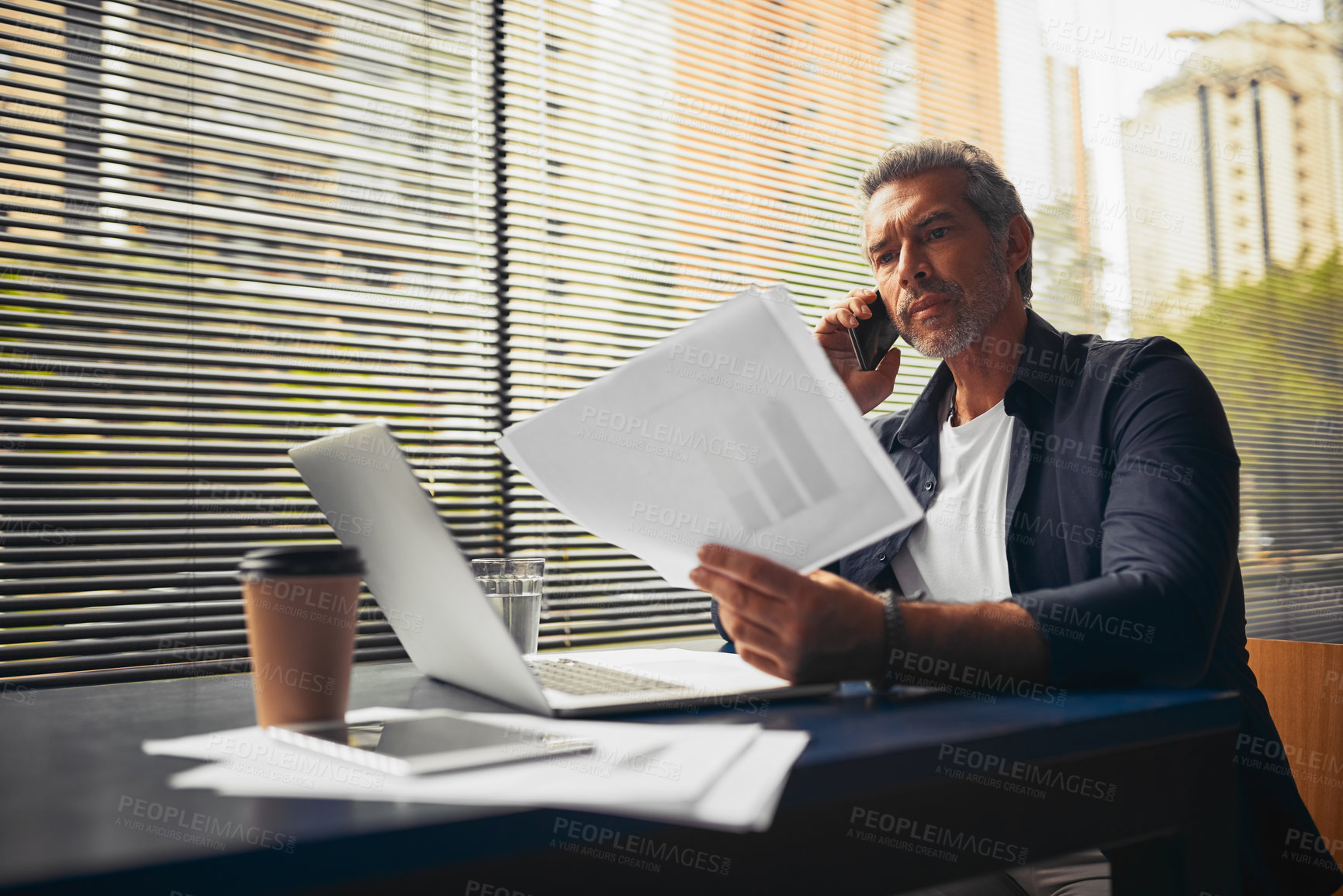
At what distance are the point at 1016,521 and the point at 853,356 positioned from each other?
17.9 inches

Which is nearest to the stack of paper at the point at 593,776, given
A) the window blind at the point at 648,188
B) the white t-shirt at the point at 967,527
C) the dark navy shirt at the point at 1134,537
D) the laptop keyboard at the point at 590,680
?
the laptop keyboard at the point at 590,680

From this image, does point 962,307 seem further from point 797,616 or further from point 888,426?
point 797,616

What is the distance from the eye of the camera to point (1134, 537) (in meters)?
0.84

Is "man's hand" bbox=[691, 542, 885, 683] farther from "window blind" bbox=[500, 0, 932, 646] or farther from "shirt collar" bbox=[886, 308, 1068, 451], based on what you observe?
"window blind" bbox=[500, 0, 932, 646]

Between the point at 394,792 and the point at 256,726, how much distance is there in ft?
0.78

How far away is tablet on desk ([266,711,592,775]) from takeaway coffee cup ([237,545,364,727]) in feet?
0.06

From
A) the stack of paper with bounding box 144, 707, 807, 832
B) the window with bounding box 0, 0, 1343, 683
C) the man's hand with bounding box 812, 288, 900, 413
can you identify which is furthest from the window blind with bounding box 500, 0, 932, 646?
the stack of paper with bounding box 144, 707, 807, 832

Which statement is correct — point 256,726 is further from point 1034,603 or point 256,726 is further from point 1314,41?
point 1314,41

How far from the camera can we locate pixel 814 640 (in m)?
0.69

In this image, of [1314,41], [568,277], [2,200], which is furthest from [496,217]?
[1314,41]

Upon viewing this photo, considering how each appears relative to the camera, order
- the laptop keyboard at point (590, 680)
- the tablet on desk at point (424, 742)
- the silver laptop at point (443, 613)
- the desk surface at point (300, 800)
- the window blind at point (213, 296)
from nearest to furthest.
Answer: the desk surface at point (300, 800)
the tablet on desk at point (424, 742)
the silver laptop at point (443, 613)
the laptop keyboard at point (590, 680)
the window blind at point (213, 296)

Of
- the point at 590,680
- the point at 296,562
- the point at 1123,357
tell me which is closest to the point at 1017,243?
the point at 1123,357

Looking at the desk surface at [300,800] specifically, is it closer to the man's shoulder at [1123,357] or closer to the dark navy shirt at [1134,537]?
the dark navy shirt at [1134,537]

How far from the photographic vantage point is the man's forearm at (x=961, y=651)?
708 mm
